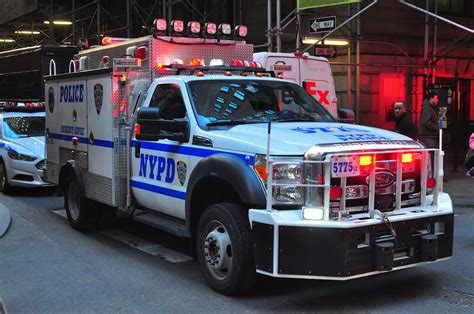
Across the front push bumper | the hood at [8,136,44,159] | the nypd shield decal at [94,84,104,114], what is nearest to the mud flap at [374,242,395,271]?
the front push bumper

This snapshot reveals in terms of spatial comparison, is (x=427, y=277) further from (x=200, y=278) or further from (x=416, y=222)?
(x=200, y=278)

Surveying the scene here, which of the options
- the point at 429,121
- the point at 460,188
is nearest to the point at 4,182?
the point at 429,121

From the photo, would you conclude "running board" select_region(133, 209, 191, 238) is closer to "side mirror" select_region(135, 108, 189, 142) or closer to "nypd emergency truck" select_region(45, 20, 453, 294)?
"nypd emergency truck" select_region(45, 20, 453, 294)

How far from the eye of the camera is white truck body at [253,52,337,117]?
11570 millimetres

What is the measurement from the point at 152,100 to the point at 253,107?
1.32 metres

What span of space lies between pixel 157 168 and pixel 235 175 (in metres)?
1.69

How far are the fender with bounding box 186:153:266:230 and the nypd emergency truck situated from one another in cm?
1

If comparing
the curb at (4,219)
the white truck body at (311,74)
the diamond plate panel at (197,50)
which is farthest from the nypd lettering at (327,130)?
the white truck body at (311,74)

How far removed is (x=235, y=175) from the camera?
17.0ft

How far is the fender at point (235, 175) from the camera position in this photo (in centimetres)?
502

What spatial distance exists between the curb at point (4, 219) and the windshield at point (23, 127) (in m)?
2.34

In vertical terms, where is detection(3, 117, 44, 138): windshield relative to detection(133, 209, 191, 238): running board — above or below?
above

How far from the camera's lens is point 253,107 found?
630cm

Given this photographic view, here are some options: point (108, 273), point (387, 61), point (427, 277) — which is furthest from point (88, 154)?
point (387, 61)
